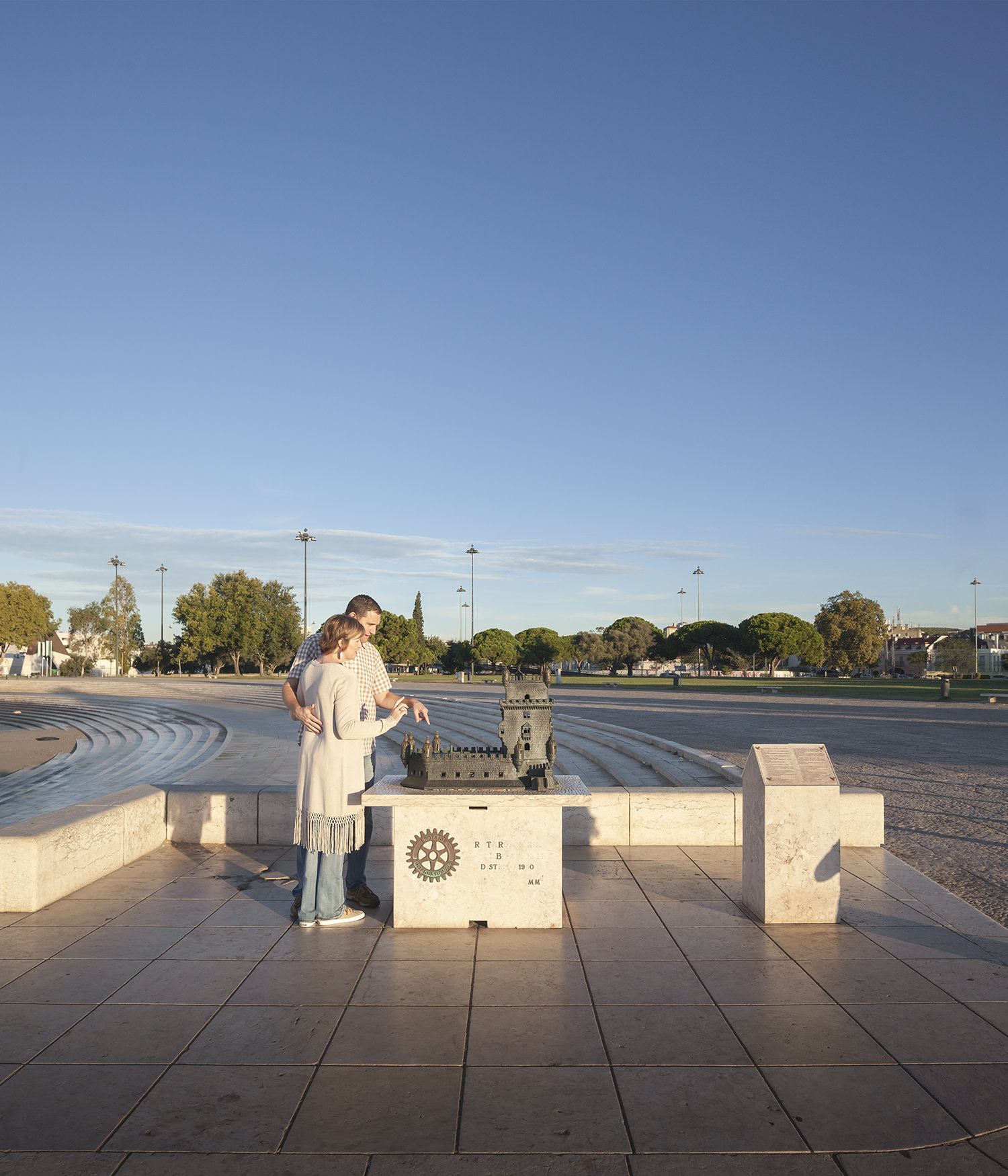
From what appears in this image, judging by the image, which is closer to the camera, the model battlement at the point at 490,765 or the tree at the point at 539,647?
the model battlement at the point at 490,765

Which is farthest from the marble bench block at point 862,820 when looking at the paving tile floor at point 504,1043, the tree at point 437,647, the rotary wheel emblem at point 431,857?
the tree at point 437,647

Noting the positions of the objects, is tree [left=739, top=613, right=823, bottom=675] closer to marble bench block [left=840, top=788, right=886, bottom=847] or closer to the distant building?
the distant building

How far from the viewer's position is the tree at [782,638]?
243 feet

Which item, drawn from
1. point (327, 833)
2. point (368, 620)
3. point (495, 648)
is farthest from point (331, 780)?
point (495, 648)

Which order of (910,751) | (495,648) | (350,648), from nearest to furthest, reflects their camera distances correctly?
(350,648) < (910,751) < (495,648)

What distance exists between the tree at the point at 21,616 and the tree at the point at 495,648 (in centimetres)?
3940

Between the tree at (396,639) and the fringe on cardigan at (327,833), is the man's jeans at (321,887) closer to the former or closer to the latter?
the fringe on cardigan at (327,833)

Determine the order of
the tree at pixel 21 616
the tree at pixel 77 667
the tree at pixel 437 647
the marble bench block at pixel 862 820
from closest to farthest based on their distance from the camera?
the marble bench block at pixel 862 820 < the tree at pixel 21 616 < the tree at pixel 77 667 < the tree at pixel 437 647

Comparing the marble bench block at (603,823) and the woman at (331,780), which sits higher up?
the woman at (331,780)

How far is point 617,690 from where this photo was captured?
123 ft

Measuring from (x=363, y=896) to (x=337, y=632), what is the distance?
171 cm

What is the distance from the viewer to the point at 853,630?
2643 inches

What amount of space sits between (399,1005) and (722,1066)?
1395 mm

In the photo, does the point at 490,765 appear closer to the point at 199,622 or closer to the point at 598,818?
the point at 598,818
